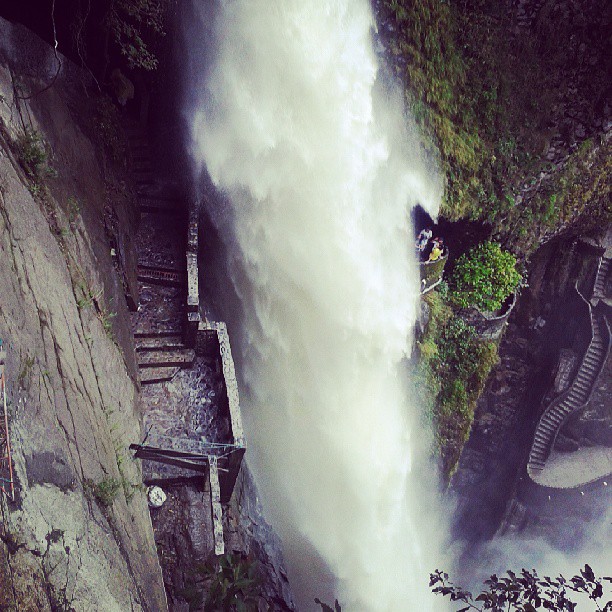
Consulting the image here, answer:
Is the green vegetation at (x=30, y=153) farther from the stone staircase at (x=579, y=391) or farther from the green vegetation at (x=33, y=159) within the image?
the stone staircase at (x=579, y=391)

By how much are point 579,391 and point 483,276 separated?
20.0ft

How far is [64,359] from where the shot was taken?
16.5 feet

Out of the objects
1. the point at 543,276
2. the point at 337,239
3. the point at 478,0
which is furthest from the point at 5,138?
the point at 543,276

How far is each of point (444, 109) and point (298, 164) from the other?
334 cm

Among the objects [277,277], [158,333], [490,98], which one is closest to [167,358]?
[158,333]

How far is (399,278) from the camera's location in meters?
11.4

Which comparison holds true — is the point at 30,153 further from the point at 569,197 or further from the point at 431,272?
the point at 569,197

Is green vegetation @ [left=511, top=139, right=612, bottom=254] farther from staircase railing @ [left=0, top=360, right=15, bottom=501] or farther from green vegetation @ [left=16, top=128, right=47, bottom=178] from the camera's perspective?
staircase railing @ [left=0, top=360, right=15, bottom=501]

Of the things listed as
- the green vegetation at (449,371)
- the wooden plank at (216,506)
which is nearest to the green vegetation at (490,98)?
the green vegetation at (449,371)

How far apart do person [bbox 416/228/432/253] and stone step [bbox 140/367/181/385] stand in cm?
570

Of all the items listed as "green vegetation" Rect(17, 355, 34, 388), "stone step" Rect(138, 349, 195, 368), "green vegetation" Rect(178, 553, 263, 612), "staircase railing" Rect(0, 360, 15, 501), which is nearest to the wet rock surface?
"stone step" Rect(138, 349, 195, 368)

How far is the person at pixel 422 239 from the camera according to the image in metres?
11.4

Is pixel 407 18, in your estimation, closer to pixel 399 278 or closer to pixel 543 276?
pixel 399 278

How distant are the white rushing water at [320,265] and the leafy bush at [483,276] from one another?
144 cm
